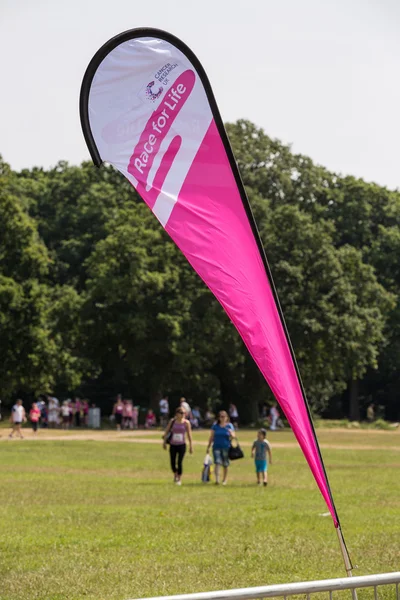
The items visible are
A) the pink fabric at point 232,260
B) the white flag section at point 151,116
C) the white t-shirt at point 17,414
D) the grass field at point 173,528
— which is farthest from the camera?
the white t-shirt at point 17,414

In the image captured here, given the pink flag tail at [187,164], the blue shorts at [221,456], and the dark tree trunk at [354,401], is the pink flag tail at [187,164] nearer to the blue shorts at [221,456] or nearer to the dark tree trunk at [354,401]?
the blue shorts at [221,456]

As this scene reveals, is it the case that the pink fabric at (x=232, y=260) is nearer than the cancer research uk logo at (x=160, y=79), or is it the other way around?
the pink fabric at (x=232, y=260)

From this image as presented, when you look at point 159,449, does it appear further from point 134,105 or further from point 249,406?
point 134,105

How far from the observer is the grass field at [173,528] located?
1283 cm

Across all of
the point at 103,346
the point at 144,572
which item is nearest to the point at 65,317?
the point at 103,346

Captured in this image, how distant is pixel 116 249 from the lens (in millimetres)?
63125

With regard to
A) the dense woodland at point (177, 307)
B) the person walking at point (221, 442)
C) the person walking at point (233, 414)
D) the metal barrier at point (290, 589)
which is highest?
the dense woodland at point (177, 307)

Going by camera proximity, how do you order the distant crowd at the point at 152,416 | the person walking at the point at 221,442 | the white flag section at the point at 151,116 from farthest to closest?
1. the distant crowd at the point at 152,416
2. the person walking at the point at 221,442
3. the white flag section at the point at 151,116

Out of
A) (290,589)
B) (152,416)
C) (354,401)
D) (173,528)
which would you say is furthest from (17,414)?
(290,589)

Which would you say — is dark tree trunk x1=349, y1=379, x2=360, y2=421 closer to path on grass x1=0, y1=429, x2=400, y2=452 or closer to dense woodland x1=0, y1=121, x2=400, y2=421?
dense woodland x1=0, y1=121, x2=400, y2=421

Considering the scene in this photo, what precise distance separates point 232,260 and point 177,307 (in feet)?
177

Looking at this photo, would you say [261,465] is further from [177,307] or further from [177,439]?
[177,307]

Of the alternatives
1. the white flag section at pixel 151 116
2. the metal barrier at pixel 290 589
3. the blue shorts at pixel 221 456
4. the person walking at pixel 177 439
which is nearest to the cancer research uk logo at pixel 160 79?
the white flag section at pixel 151 116

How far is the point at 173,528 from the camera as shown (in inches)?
679
